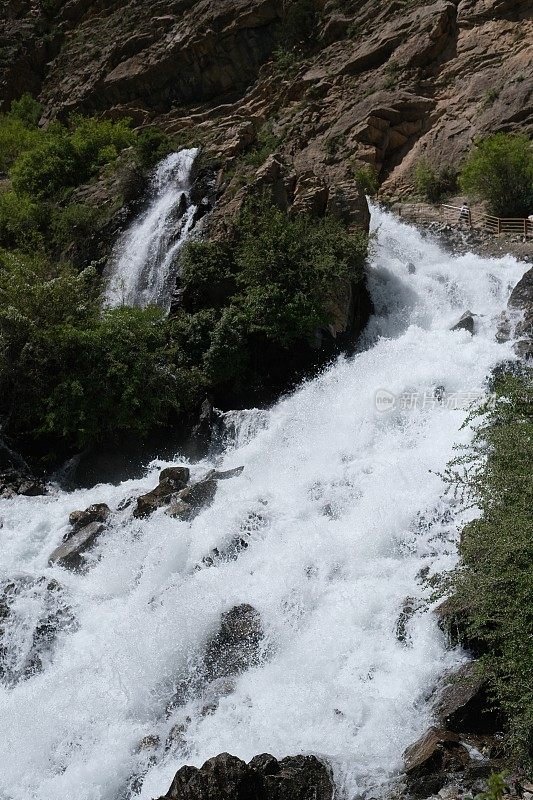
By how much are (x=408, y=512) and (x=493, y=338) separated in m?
6.78

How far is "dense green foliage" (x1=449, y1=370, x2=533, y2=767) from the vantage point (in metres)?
7.93

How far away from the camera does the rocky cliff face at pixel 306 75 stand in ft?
90.2

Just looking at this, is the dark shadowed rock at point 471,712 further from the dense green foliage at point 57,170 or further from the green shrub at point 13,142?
the green shrub at point 13,142

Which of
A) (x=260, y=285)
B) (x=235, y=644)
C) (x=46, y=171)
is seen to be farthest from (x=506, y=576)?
(x=46, y=171)

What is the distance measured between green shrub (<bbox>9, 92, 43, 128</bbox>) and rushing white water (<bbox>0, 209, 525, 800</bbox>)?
31.4 meters

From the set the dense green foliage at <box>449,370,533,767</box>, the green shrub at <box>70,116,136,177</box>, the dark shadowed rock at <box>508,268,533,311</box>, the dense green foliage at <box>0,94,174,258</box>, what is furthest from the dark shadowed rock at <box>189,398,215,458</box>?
the green shrub at <box>70,116,136,177</box>

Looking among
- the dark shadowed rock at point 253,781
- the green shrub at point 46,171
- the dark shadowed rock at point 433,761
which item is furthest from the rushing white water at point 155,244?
the dark shadowed rock at point 433,761

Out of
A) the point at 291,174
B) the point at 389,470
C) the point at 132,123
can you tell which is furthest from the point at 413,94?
the point at 389,470

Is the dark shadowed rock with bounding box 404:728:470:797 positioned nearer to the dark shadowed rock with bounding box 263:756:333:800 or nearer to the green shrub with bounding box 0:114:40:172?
the dark shadowed rock with bounding box 263:756:333:800

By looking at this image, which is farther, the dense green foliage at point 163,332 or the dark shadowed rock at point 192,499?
the dense green foliage at point 163,332

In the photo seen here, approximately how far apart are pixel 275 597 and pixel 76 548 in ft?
14.5

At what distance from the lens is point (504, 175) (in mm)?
23359

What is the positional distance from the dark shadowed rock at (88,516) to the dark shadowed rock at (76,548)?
0.25 metres

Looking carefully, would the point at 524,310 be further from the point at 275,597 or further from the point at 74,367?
the point at 74,367
